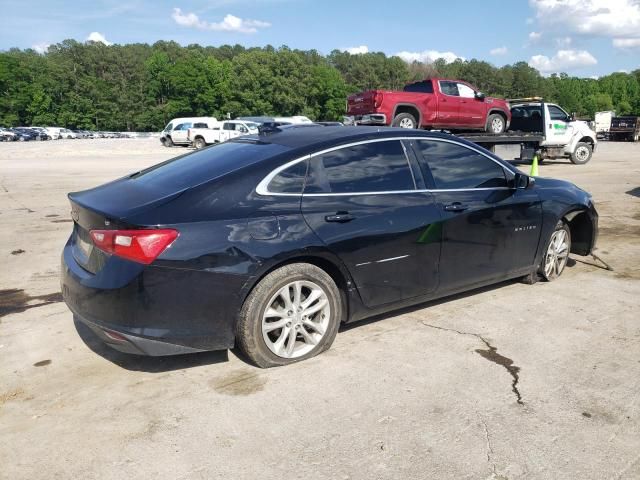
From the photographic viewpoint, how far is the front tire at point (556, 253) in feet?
17.6

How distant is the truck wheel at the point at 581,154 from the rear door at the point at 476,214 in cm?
1697

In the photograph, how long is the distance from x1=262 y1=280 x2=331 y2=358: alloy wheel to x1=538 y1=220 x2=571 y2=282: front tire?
8.96 ft

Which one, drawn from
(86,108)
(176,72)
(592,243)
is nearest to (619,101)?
(176,72)

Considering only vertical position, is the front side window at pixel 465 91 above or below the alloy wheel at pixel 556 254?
above

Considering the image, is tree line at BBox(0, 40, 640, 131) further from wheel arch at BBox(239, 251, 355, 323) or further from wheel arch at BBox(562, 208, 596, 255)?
wheel arch at BBox(239, 251, 355, 323)

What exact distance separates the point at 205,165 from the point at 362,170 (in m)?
1.14

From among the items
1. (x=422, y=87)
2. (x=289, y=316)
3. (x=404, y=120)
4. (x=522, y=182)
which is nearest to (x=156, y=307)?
(x=289, y=316)

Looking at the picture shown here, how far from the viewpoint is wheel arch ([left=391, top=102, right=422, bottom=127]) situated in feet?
45.9

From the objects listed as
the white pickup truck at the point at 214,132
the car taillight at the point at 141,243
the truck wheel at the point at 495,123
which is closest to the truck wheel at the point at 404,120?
the truck wheel at the point at 495,123

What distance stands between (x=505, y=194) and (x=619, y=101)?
17168cm

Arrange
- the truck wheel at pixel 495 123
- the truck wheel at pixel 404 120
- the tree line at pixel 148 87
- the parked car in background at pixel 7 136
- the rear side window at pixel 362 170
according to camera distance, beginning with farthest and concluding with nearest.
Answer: the tree line at pixel 148 87 → the parked car in background at pixel 7 136 → the truck wheel at pixel 495 123 → the truck wheel at pixel 404 120 → the rear side window at pixel 362 170

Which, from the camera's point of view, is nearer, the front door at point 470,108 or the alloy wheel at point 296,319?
the alloy wheel at point 296,319

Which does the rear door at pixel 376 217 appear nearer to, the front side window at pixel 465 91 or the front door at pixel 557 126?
the front side window at pixel 465 91

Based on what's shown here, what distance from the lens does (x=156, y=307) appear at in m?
3.13
